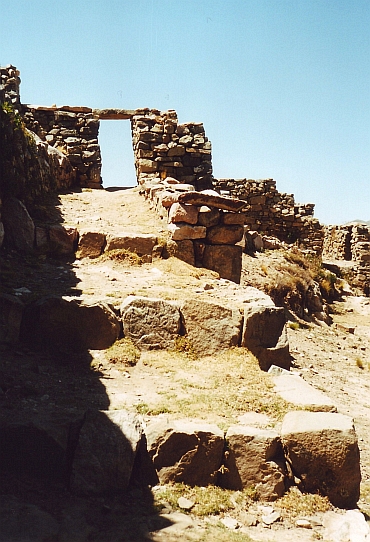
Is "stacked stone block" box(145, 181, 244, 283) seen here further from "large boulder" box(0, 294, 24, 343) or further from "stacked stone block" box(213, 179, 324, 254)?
"stacked stone block" box(213, 179, 324, 254)

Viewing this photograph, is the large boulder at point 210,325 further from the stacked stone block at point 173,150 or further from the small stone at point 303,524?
the stacked stone block at point 173,150

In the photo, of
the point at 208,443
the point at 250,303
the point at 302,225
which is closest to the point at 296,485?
the point at 208,443

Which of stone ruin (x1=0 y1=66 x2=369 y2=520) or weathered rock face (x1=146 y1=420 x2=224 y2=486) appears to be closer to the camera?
stone ruin (x1=0 y1=66 x2=369 y2=520)

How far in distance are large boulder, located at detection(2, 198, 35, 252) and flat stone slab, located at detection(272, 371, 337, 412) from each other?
161 inches

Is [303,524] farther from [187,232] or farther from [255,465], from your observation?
[187,232]

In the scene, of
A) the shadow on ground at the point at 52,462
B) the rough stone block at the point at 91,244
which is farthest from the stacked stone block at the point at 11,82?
the shadow on ground at the point at 52,462

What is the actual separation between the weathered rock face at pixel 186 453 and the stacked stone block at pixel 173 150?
9.75 meters

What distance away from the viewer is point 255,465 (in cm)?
406

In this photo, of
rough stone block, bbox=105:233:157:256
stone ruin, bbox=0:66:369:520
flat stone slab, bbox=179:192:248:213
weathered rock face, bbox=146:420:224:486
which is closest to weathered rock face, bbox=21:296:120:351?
stone ruin, bbox=0:66:369:520

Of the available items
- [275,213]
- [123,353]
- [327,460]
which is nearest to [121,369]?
[123,353]

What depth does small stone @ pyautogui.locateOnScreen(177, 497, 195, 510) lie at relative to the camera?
3.72m

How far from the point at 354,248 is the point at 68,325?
17900 mm

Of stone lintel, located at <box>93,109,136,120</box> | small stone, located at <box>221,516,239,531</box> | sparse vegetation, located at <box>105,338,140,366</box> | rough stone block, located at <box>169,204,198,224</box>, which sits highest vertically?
stone lintel, located at <box>93,109,136,120</box>

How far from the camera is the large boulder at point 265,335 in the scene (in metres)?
5.89
